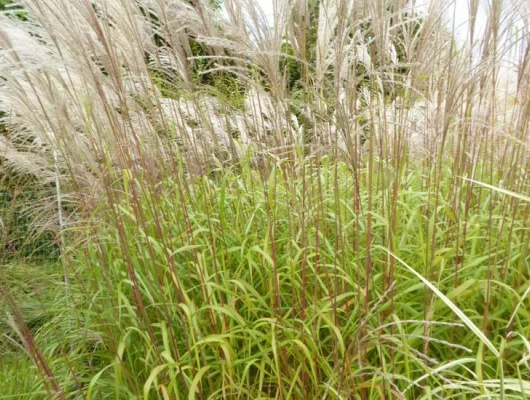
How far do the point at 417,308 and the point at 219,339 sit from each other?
0.83 meters

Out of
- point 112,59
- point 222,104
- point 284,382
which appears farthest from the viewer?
point 222,104

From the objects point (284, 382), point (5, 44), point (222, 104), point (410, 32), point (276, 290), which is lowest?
point (284, 382)

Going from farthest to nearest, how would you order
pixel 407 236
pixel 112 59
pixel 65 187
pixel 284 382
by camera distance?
pixel 65 187, pixel 407 236, pixel 284 382, pixel 112 59

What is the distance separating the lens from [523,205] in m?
2.78

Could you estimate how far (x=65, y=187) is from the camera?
3609 mm

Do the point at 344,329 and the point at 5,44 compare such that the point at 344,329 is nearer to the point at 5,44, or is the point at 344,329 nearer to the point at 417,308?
the point at 417,308

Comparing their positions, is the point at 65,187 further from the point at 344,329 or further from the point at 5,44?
the point at 344,329

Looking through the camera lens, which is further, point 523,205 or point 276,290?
point 523,205

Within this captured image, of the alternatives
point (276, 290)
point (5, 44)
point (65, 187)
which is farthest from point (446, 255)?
point (65, 187)

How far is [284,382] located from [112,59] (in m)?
1.35

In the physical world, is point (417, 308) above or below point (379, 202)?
below

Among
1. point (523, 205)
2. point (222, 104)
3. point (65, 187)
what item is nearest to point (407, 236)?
point (523, 205)

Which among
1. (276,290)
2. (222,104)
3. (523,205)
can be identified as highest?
(222,104)

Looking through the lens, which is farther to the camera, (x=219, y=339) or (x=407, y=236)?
(x=407, y=236)
